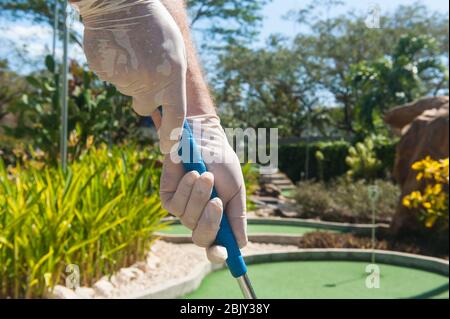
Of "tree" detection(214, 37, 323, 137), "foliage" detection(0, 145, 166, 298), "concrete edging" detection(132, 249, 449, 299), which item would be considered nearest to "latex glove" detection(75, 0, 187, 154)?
"foliage" detection(0, 145, 166, 298)

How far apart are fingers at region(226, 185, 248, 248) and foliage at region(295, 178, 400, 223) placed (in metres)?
7.50

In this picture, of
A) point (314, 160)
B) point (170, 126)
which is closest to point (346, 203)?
point (314, 160)

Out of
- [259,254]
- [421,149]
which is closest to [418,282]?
[259,254]

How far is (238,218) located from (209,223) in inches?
2.8

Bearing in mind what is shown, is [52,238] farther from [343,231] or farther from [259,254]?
[343,231]

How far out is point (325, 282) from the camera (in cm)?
453

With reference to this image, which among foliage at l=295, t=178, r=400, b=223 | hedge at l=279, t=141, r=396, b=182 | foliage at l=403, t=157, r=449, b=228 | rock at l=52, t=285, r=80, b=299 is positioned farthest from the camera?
hedge at l=279, t=141, r=396, b=182

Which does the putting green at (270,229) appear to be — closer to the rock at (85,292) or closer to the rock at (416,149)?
the rock at (416,149)

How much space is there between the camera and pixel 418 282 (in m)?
4.59

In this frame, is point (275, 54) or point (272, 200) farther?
point (275, 54)

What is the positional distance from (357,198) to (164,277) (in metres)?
4.94

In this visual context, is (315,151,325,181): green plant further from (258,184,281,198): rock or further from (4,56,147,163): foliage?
(4,56,147,163): foliage

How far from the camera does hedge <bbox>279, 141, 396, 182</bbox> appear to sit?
12.7 meters
